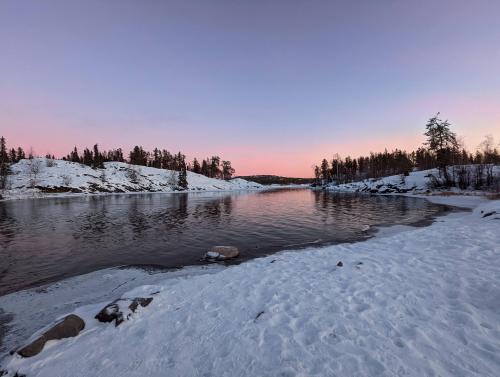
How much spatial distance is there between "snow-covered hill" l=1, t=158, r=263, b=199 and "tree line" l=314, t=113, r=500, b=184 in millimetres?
79859

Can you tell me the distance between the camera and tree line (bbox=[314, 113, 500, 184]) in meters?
72.3

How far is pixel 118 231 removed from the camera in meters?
23.1

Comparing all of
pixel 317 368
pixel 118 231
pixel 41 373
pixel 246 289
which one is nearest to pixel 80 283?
pixel 41 373

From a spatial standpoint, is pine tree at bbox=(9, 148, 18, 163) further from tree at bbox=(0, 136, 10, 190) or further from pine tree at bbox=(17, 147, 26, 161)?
tree at bbox=(0, 136, 10, 190)

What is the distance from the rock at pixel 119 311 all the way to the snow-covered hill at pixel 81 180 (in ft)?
310

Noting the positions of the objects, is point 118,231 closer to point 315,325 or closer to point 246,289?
point 246,289

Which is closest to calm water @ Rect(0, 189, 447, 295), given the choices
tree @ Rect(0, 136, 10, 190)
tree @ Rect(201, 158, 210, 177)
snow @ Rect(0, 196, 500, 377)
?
snow @ Rect(0, 196, 500, 377)

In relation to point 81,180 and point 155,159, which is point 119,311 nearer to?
point 81,180

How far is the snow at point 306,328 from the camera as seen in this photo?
4793 millimetres

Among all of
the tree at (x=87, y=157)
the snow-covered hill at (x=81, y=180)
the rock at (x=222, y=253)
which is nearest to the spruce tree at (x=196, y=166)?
the snow-covered hill at (x=81, y=180)

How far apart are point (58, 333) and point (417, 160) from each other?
161369 millimetres

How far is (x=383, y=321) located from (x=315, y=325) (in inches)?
63.4

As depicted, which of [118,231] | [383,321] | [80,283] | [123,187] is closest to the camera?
[383,321]

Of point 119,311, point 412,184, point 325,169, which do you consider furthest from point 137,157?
point 119,311
